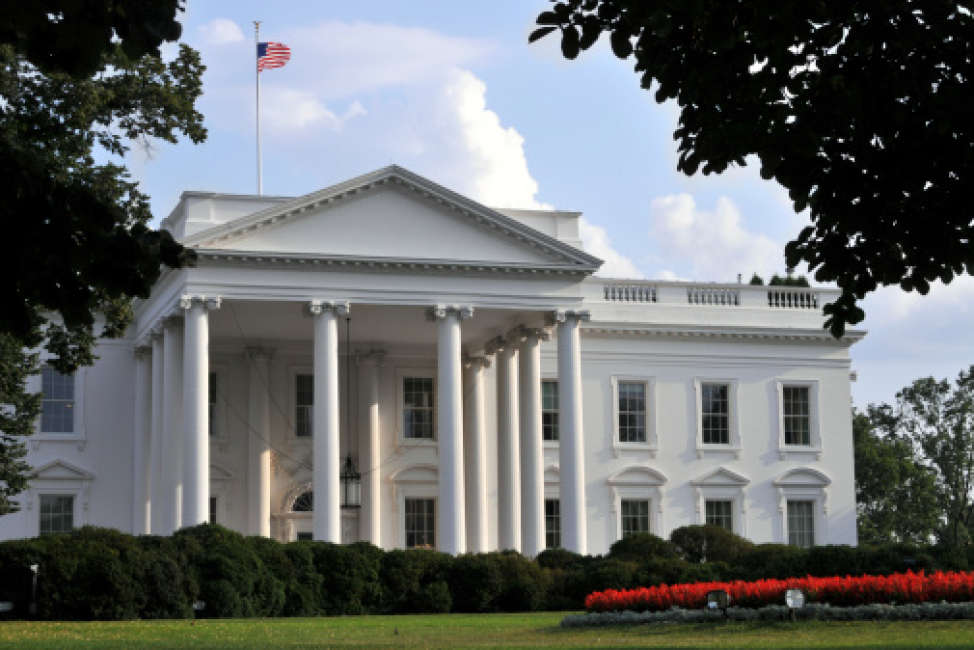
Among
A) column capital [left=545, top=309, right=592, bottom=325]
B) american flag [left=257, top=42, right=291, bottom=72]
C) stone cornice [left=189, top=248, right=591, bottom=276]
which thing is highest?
american flag [left=257, top=42, right=291, bottom=72]

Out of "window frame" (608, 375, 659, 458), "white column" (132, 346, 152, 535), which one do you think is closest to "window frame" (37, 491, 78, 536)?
"white column" (132, 346, 152, 535)

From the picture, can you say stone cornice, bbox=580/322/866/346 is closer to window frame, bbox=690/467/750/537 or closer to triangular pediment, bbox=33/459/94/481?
window frame, bbox=690/467/750/537

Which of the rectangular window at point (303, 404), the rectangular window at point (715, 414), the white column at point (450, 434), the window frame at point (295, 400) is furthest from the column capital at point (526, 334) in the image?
the rectangular window at point (715, 414)

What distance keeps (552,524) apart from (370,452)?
22.5 ft

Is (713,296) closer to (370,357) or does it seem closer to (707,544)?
(707,544)

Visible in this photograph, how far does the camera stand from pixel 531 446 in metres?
42.8

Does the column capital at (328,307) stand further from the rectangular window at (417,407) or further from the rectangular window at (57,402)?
the rectangular window at (57,402)

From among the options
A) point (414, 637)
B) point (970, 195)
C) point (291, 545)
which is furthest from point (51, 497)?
point (970, 195)

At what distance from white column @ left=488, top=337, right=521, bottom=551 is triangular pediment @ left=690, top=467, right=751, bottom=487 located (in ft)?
25.6

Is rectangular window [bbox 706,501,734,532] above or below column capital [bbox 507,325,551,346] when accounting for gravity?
below

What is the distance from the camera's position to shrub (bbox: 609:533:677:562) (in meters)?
37.9

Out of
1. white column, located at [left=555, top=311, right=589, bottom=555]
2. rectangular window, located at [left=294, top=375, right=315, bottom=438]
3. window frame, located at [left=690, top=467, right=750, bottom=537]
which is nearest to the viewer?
white column, located at [left=555, top=311, right=589, bottom=555]

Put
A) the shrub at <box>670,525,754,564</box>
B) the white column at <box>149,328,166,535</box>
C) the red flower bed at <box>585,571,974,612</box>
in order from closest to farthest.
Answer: the red flower bed at <box>585,571,974,612</box> < the shrub at <box>670,525,754,564</box> < the white column at <box>149,328,166,535</box>

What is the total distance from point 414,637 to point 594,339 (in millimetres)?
28183
